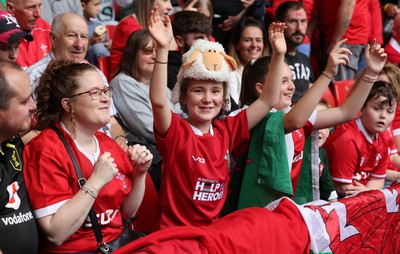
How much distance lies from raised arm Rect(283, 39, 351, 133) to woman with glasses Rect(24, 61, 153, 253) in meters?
0.96

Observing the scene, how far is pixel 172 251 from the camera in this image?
3.09 m

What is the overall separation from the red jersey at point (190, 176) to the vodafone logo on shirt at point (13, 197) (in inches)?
33.7

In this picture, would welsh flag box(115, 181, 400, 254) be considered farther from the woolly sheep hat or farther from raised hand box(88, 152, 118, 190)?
the woolly sheep hat

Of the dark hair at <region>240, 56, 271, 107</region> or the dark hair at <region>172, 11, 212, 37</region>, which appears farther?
the dark hair at <region>172, 11, 212, 37</region>

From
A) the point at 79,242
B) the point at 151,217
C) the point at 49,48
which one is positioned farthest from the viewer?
the point at 49,48

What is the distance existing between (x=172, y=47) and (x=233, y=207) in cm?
196

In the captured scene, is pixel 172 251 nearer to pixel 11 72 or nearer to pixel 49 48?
pixel 11 72

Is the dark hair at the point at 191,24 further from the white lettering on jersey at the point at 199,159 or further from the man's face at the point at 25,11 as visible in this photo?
the white lettering on jersey at the point at 199,159

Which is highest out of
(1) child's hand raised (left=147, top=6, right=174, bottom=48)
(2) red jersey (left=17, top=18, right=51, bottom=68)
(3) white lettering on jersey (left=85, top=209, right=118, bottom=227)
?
(1) child's hand raised (left=147, top=6, right=174, bottom=48)

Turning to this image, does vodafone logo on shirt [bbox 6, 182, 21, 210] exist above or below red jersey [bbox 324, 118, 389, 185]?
above

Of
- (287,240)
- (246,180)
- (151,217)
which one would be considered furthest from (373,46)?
(151,217)

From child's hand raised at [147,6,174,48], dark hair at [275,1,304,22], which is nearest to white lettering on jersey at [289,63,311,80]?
dark hair at [275,1,304,22]

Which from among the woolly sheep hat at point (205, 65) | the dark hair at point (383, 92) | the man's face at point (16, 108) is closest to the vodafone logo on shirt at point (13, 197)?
the man's face at point (16, 108)

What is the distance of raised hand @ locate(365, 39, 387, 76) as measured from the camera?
4.25m
